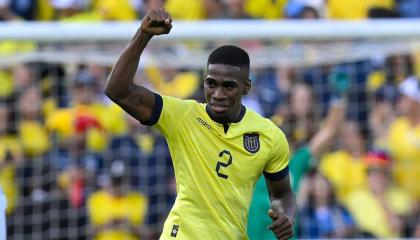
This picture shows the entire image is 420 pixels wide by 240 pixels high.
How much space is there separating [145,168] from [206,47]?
126 cm

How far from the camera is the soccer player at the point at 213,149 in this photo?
5.96m

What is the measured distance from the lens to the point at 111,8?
38.0 ft

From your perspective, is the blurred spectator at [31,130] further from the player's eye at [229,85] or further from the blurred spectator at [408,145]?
the player's eye at [229,85]

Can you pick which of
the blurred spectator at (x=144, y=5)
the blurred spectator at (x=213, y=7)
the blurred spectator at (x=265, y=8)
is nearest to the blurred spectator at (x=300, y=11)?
the blurred spectator at (x=265, y=8)

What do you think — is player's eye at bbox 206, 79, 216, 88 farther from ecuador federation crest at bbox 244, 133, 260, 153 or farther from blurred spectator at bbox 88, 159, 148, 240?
blurred spectator at bbox 88, 159, 148, 240

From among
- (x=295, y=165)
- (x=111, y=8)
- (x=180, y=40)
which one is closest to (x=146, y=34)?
(x=295, y=165)

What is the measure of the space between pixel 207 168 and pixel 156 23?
91 centimetres

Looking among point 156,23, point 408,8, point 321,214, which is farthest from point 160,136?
point 156,23

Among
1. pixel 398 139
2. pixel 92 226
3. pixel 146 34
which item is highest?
pixel 146 34

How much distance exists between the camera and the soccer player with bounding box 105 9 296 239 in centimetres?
596

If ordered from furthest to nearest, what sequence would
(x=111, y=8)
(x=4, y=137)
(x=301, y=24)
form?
(x=111, y=8) < (x=4, y=137) < (x=301, y=24)

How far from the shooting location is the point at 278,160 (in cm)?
637

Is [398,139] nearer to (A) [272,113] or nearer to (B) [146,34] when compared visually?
(A) [272,113]

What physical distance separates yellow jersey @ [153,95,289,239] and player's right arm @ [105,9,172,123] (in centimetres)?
8
